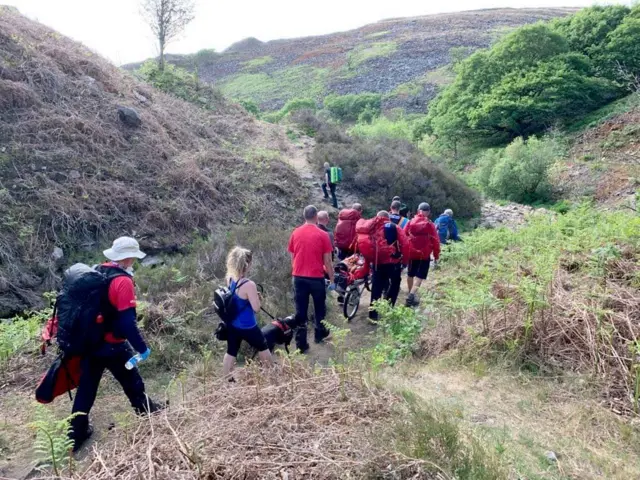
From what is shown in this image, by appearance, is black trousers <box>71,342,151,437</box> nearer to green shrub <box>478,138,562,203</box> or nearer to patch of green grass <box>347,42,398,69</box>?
green shrub <box>478,138,562,203</box>

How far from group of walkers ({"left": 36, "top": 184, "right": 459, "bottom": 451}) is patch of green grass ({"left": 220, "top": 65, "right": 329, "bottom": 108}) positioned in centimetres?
3593

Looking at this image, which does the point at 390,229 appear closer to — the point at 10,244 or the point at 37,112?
the point at 10,244

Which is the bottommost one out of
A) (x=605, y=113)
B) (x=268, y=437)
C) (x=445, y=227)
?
(x=445, y=227)

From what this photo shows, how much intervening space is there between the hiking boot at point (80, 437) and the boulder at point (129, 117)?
11150mm

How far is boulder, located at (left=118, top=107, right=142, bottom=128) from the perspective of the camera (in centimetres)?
1341

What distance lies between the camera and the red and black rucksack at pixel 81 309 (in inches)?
140

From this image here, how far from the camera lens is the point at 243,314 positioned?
4711 millimetres

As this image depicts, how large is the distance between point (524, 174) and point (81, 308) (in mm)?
18593

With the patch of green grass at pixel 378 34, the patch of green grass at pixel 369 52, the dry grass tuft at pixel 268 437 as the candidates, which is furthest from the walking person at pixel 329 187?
the patch of green grass at pixel 378 34

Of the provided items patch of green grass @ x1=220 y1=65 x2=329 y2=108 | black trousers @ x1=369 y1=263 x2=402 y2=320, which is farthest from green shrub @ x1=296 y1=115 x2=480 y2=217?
patch of green grass @ x1=220 y1=65 x2=329 y2=108

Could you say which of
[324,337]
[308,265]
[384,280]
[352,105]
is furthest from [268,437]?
[352,105]

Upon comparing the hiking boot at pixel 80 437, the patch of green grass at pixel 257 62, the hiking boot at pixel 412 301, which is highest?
the patch of green grass at pixel 257 62

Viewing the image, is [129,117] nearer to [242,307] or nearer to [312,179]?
[312,179]

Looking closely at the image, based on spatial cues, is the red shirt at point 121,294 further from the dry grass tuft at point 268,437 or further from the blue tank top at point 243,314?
the blue tank top at point 243,314
